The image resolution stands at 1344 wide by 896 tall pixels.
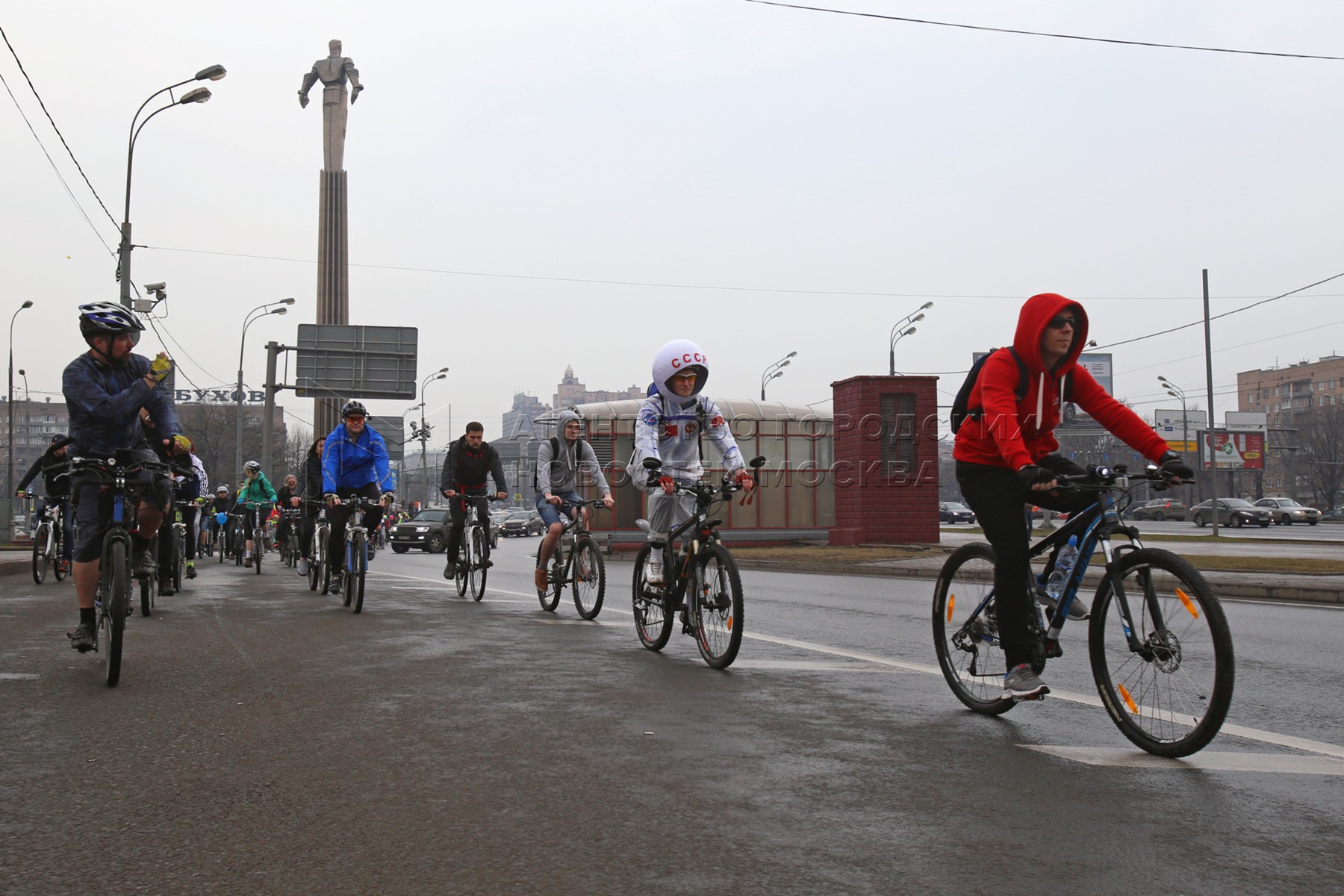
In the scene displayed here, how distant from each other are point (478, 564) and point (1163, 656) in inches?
342

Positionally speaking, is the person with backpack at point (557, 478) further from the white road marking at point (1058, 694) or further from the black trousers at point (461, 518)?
the black trousers at point (461, 518)

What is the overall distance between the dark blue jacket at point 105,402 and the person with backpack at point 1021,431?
4063 millimetres

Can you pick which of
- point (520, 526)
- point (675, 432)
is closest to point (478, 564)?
point (675, 432)

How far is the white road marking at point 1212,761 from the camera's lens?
13.4ft

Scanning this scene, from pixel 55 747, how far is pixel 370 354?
130ft

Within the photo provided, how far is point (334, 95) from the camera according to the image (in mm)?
96500

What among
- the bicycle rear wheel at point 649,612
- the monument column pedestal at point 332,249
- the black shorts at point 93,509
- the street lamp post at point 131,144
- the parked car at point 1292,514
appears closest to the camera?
the black shorts at point 93,509

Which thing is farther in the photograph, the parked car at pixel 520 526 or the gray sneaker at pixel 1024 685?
the parked car at pixel 520 526

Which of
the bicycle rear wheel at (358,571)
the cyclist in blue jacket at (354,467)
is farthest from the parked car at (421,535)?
the bicycle rear wheel at (358,571)

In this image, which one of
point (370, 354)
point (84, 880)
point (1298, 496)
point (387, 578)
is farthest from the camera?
point (1298, 496)

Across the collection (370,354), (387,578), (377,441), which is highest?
(370,354)

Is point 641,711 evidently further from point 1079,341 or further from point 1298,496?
point 1298,496

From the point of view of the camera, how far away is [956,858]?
10.2ft

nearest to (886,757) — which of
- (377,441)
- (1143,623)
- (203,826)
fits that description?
(1143,623)
